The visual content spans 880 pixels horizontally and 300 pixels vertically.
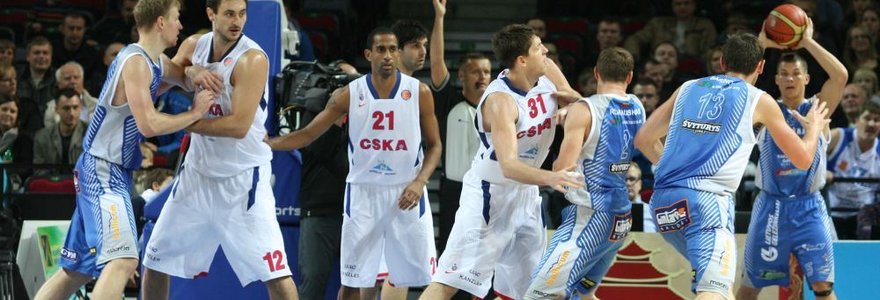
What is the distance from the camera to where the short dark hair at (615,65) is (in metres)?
8.02

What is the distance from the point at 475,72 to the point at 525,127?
2346 mm

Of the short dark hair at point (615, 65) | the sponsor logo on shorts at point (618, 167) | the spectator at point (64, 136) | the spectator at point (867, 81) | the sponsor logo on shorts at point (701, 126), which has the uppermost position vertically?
the short dark hair at point (615, 65)

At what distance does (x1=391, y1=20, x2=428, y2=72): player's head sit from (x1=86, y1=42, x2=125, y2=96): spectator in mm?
5201

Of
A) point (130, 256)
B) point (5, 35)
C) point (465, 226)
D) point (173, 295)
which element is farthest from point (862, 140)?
point (5, 35)

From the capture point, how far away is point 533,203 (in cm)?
830

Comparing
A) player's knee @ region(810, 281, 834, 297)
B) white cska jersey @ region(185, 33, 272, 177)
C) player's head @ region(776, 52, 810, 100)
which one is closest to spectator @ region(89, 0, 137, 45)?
white cska jersey @ region(185, 33, 272, 177)

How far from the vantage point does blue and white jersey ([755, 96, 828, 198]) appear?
361 inches

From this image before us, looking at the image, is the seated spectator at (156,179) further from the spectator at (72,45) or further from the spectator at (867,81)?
the spectator at (867,81)

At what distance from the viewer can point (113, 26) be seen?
15383mm

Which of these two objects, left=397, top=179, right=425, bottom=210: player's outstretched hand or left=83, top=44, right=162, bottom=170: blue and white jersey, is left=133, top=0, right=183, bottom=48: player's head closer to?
left=83, top=44, right=162, bottom=170: blue and white jersey

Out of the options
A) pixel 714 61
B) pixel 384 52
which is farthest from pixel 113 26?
pixel 384 52

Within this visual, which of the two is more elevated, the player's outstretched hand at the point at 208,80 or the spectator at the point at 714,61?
the player's outstretched hand at the point at 208,80

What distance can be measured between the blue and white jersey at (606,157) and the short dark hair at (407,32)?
68.0 inches

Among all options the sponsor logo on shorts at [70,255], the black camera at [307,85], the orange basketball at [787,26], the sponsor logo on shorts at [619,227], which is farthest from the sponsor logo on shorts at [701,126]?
the sponsor logo on shorts at [70,255]
